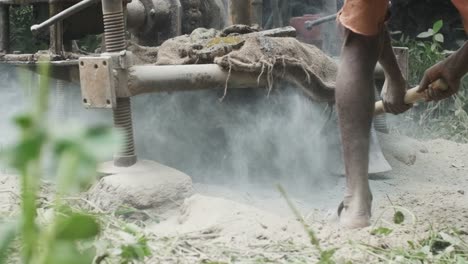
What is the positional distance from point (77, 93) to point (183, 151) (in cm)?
80

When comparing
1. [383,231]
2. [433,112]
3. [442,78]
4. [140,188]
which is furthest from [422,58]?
[383,231]

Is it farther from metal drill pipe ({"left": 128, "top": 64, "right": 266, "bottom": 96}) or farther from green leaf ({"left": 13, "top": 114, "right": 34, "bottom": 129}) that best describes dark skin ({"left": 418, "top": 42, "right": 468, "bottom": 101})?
green leaf ({"left": 13, "top": 114, "right": 34, "bottom": 129})

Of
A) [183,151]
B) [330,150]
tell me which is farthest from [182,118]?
[330,150]

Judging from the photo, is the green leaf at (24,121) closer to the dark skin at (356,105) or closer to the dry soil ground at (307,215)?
the dry soil ground at (307,215)

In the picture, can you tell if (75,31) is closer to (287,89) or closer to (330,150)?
(287,89)

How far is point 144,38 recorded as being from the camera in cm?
521

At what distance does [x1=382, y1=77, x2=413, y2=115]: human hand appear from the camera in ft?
11.4

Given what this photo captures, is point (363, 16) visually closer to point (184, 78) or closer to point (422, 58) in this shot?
point (184, 78)

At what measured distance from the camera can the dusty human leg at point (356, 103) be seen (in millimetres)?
2781

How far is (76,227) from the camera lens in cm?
55

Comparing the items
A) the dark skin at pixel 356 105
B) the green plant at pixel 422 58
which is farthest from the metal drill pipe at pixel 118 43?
the green plant at pixel 422 58

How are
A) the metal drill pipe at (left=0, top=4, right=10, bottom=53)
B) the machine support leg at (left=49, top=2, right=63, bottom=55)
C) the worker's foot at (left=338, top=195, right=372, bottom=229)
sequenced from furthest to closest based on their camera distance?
the metal drill pipe at (left=0, top=4, right=10, bottom=53) < the machine support leg at (left=49, top=2, right=63, bottom=55) < the worker's foot at (left=338, top=195, right=372, bottom=229)

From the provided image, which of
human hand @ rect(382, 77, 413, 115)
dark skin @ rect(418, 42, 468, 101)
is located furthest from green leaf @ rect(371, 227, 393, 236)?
human hand @ rect(382, 77, 413, 115)

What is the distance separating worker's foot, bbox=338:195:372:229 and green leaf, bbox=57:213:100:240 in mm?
2193
